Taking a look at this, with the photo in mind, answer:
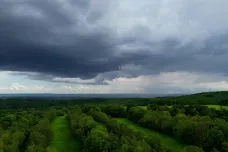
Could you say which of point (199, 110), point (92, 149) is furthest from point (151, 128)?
point (92, 149)

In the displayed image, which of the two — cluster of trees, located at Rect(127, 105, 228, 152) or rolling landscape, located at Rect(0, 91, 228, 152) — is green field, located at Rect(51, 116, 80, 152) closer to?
rolling landscape, located at Rect(0, 91, 228, 152)

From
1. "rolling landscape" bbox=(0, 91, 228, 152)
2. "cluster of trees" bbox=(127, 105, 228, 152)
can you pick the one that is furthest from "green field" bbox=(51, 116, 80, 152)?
"cluster of trees" bbox=(127, 105, 228, 152)

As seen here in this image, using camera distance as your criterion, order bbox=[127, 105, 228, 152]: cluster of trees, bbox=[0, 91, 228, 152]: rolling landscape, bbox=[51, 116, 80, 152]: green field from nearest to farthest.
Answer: bbox=[0, 91, 228, 152]: rolling landscape, bbox=[127, 105, 228, 152]: cluster of trees, bbox=[51, 116, 80, 152]: green field

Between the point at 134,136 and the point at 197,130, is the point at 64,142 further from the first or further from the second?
the point at 197,130

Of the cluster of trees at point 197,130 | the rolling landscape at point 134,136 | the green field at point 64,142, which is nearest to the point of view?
the rolling landscape at point 134,136

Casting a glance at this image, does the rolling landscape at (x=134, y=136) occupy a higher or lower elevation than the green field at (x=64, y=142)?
higher

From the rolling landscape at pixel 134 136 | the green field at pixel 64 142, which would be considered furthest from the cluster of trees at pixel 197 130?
the green field at pixel 64 142

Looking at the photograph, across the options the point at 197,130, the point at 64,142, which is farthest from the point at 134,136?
the point at 64,142

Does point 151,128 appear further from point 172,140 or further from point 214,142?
point 214,142

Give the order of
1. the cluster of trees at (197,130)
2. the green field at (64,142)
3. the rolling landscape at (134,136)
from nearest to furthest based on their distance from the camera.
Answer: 1. the rolling landscape at (134,136)
2. the cluster of trees at (197,130)
3. the green field at (64,142)

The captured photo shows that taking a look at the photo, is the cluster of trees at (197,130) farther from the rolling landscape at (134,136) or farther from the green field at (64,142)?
the green field at (64,142)

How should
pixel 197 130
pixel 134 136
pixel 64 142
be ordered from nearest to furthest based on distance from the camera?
pixel 134 136
pixel 197 130
pixel 64 142
